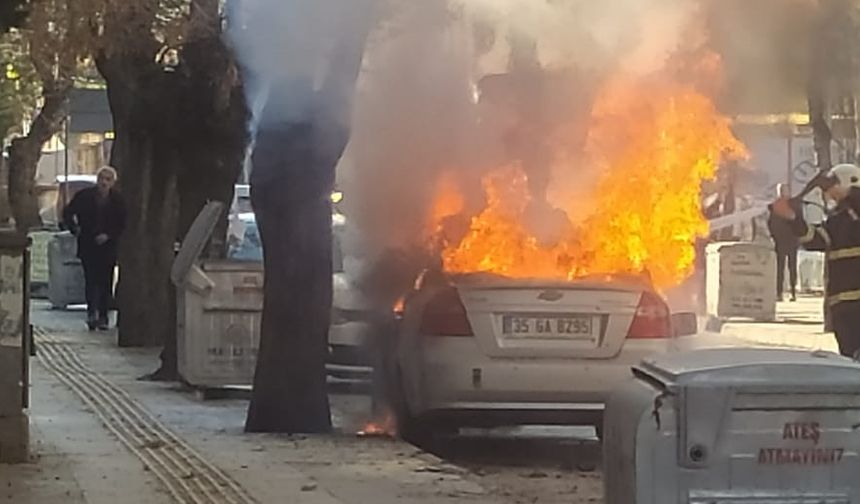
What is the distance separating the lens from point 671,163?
Result: 14586 mm

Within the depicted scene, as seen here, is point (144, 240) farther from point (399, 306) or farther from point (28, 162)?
point (28, 162)

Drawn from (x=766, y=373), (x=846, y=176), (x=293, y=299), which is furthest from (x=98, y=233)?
Result: (x=766, y=373)

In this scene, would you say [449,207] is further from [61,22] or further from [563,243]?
[61,22]

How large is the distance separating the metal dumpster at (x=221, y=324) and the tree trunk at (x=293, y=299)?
2.62m

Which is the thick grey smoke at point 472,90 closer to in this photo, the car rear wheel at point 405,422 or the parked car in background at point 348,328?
the parked car in background at point 348,328

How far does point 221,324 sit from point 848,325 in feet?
16.5

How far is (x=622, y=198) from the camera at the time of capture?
14.1m

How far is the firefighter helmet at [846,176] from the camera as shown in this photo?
13320 millimetres

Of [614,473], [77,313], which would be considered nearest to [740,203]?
[77,313]

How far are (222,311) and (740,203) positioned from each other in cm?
2570

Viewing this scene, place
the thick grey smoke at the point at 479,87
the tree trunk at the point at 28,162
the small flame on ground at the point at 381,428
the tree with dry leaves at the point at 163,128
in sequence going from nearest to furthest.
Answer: the small flame on ground at the point at 381,428
the thick grey smoke at the point at 479,87
the tree with dry leaves at the point at 163,128
the tree trunk at the point at 28,162

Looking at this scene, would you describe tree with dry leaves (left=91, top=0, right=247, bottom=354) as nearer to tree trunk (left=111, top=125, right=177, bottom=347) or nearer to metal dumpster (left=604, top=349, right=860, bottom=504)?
tree trunk (left=111, top=125, right=177, bottom=347)

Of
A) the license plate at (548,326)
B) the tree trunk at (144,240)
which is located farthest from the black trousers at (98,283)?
the license plate at (548,326)

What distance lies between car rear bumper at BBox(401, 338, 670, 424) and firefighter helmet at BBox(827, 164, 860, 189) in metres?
2.62
